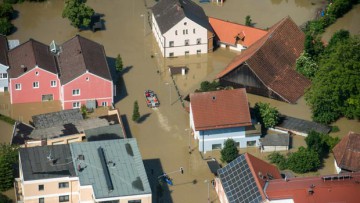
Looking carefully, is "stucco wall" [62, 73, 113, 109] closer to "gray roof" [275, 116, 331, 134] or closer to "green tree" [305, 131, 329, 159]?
"gray roof" [275, 116, 331, 134]

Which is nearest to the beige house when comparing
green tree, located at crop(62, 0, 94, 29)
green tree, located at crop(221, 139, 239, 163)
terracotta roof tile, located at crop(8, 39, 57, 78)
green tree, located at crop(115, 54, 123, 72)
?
green tree, located at crop(221, 139, 239, 163)

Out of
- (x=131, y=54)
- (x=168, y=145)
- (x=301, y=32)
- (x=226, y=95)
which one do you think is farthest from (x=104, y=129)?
(x=301, y=32)

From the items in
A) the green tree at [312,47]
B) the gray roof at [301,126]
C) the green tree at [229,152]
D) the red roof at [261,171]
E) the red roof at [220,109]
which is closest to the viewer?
the red roof at [261,171]

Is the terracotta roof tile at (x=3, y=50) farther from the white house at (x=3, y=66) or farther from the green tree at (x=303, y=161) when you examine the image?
the green tree at (x=303, y=161)

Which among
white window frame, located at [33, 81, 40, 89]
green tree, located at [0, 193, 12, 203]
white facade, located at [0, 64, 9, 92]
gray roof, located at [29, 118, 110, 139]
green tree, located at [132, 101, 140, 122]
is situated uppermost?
white facade, located at [0, 64, 9, 92]

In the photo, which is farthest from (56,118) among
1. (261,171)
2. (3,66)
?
(261,171)

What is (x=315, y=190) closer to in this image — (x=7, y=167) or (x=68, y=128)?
(x=68, y=128)

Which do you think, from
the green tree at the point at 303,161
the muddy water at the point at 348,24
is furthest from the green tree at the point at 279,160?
the muddy water at the point at 348,24
